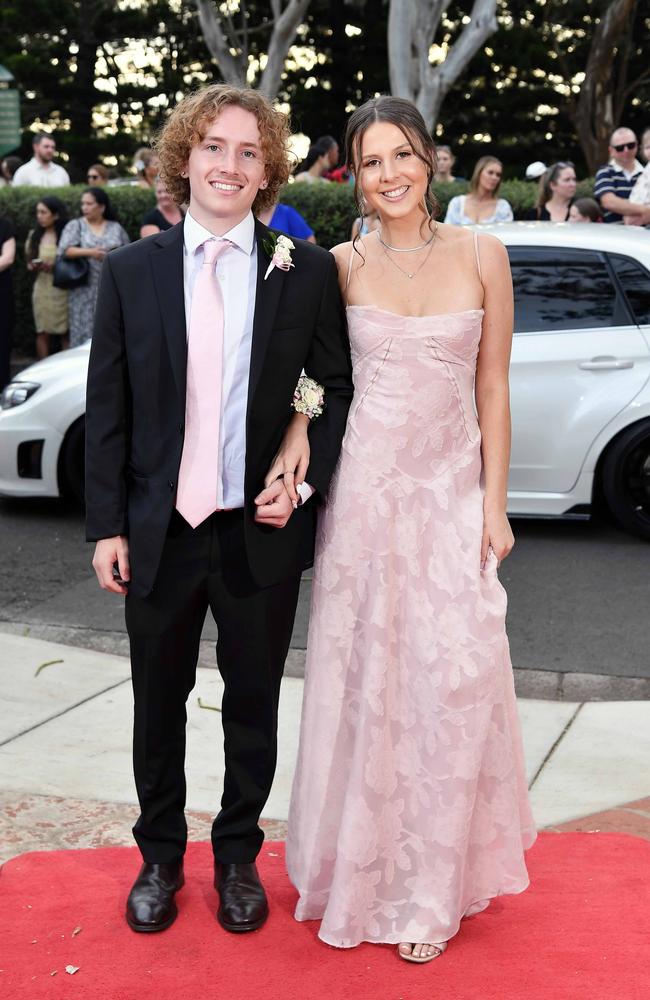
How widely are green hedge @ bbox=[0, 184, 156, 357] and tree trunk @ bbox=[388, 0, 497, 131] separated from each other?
6.11 m

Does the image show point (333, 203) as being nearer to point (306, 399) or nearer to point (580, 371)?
point (580, 371)

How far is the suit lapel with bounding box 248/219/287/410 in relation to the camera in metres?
3.10

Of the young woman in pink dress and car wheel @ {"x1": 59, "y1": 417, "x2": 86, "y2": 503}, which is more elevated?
the young woman in pink dress

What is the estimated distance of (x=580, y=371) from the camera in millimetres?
7070

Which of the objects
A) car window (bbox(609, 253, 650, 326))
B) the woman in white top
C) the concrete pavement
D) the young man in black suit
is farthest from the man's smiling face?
the woman in white top

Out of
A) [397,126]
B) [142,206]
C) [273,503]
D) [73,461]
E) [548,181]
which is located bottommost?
[73,461]

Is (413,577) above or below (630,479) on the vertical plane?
above

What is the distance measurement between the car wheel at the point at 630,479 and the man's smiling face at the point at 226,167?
440cm

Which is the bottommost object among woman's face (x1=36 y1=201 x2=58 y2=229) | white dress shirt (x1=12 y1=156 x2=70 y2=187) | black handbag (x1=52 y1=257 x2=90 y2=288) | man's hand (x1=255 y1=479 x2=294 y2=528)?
black handbag (x1=52 y1=257 x2=90 y2=288)

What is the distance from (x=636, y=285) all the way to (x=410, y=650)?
4.59m

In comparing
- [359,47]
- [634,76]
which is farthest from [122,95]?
[634,76]

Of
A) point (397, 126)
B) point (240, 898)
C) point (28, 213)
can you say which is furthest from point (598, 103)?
point (240, 898)

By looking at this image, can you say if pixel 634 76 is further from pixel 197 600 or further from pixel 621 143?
pixel 197 600

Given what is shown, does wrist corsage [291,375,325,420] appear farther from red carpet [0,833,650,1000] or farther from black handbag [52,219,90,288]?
black handbag [52,219,90,288]
